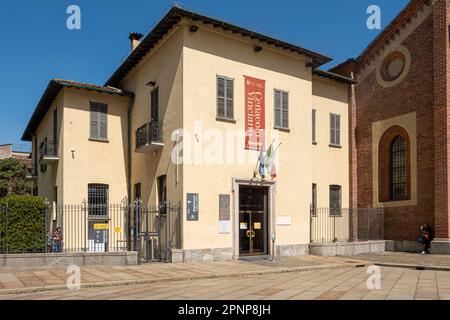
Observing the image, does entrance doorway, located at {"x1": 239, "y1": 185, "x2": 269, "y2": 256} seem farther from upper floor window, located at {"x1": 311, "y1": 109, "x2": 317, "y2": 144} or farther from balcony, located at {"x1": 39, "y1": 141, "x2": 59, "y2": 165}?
balcony, located at {"x1": 39, "y1": 141, "x2": 59, "y2": 165}

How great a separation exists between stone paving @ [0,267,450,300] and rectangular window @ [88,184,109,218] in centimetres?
948

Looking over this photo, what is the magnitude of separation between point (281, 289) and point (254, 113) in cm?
975

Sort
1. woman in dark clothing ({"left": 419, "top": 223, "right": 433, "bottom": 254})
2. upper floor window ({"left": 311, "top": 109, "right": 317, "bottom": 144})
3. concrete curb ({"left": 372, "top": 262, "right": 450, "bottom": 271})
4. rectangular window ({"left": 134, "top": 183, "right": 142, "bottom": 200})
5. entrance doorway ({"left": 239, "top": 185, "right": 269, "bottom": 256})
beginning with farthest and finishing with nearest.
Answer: upper floor window ({"left": 311, "top": 109, "right": 317, "bottom": 144})
rectangular window ({"left": 134, "top": 183, "right": 142, "bottom": 200})
woman in dark clothing ({"left": 419, "top": 223, "right": 433, "bottom": 254})
entrance doorway ({"left": 239, "top": 185, "right": 269, "bottom": 256})
concrete curb ({"left": 372, "top": 262, "right": 450, "bottom": 271})

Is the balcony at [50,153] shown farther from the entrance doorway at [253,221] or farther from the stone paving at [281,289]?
the stone paving at [281,289]

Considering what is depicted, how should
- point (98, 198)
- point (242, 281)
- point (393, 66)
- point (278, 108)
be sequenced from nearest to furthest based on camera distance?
point (242, 281), point (278, 108), point (98, 198), point (393, 66)

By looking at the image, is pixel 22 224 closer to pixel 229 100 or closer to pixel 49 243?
pixel 49 243

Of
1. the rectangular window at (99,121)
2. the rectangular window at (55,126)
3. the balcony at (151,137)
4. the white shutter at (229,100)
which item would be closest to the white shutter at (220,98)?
the white shutter at (229,100)

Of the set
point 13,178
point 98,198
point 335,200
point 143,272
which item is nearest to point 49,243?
point 143,272

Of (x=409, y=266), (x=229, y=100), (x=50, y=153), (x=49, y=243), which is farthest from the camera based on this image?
(x=50, y=153)

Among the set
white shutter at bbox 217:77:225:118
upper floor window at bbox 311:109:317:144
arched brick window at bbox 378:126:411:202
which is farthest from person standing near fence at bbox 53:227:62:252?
arched brick window at bbox 378:126:411:202

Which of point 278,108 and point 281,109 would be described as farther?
point 281,109

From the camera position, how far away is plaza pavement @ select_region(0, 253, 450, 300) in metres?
10.4

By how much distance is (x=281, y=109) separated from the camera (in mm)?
20359
